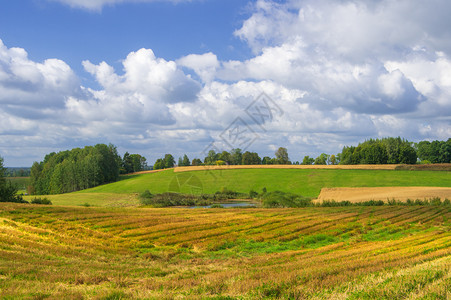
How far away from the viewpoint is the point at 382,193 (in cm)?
6644

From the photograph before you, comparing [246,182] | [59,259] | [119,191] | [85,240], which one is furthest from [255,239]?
[119,191]

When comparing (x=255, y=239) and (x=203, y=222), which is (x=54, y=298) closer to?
(x=255, y=239)

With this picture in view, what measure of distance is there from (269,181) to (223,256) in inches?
2929

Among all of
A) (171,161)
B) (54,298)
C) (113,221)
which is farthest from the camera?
(171,161)

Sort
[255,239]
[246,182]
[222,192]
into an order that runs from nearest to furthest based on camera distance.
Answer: [255,239] → [222,192] → [246,182]

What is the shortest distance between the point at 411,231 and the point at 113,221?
26.3 meters

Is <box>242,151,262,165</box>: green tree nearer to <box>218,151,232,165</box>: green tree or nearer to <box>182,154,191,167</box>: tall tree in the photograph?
<box>218,151,232,165</box>: green tree

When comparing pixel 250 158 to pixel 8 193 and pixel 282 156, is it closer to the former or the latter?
pixel 282 156

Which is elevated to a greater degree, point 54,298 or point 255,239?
point 54,298

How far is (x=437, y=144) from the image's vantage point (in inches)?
5965

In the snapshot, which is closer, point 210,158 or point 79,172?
point 79,172

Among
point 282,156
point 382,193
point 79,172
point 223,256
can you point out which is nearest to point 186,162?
point 282,156

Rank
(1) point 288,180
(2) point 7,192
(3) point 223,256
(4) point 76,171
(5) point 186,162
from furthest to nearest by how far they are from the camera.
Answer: (5) point 186,162, (4) point 76,171, (1) point 288,180, (2) point 7,192, (3) point 223,256

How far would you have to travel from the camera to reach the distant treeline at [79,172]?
123375 millimetres
